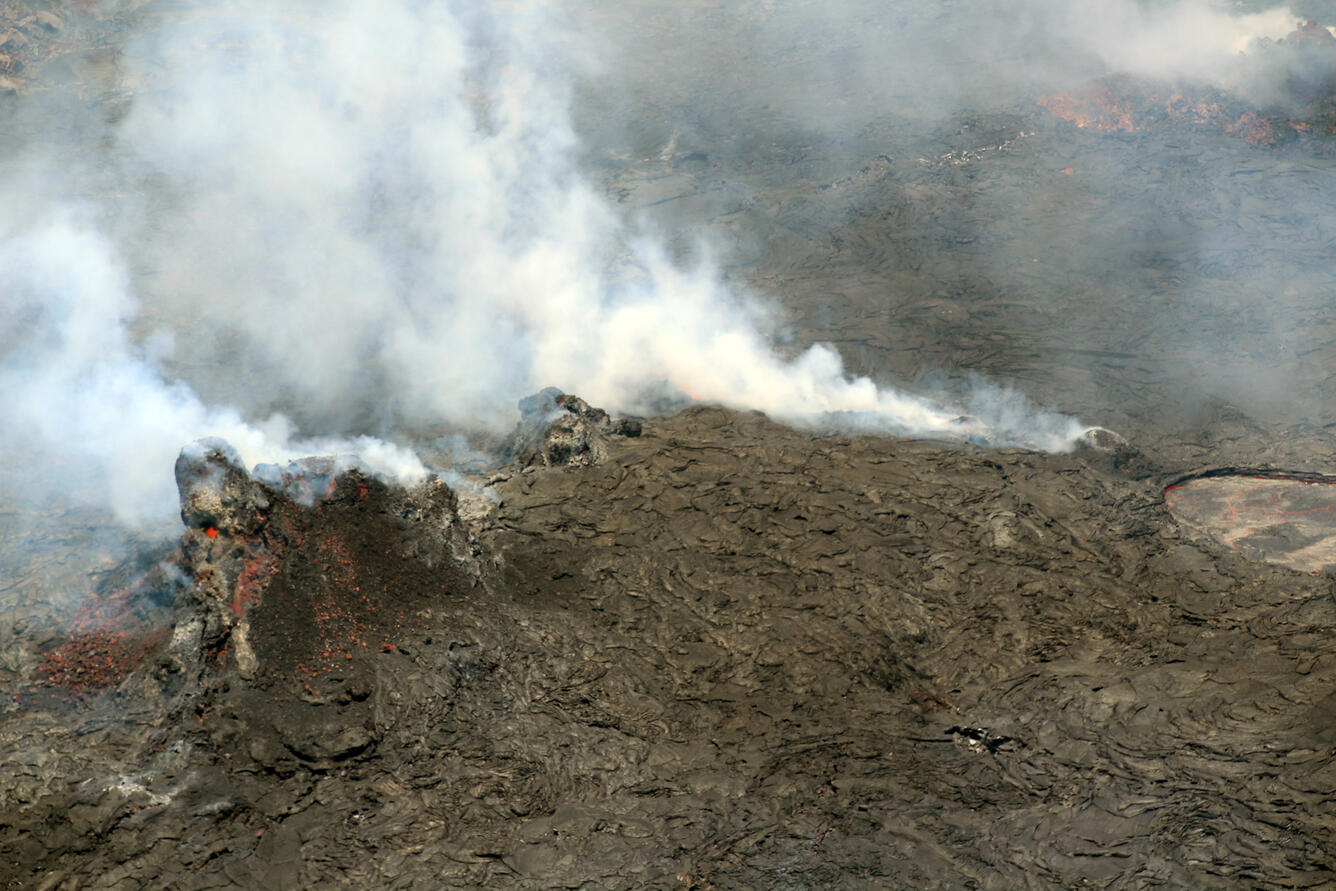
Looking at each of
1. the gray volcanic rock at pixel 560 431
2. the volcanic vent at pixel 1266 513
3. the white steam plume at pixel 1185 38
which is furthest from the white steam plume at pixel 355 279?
the white steam plume at pixel 1185 38

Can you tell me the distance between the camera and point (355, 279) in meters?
23.7

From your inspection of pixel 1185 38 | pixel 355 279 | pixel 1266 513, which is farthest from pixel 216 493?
pixel 1185 38

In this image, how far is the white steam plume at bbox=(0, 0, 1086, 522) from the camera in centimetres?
1883

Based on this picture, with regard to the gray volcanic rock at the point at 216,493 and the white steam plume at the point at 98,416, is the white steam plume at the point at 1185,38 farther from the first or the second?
the gray volcanic rock at the point at 216,493

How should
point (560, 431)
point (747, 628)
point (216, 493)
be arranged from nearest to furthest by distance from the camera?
point (216, 493)
point (747, 628)
point (560, 431)

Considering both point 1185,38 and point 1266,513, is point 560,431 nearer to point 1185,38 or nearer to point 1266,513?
point 1266,513

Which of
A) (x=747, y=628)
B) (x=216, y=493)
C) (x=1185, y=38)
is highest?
(x=1185, y=38)

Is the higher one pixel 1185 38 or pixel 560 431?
pixel 1185 38

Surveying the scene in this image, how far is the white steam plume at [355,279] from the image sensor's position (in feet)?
61.8

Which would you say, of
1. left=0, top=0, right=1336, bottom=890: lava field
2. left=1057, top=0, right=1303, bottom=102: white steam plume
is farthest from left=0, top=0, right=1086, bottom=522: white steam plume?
left=1057, top=0, right=1303, bottom=102: white steam plume

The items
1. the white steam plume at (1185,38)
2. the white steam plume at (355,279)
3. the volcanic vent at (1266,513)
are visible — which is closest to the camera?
the volcanic vent at (1266,513)

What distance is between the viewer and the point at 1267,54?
32031 mm

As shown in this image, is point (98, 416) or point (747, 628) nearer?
point (747, 628)

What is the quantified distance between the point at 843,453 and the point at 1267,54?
25680 millimetres
